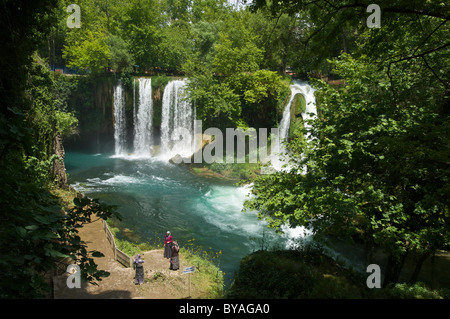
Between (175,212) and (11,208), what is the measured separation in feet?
44.8

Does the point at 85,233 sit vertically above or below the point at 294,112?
below

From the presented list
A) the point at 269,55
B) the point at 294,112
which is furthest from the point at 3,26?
the point at 269,55

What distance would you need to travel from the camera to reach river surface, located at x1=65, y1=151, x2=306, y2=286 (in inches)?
535

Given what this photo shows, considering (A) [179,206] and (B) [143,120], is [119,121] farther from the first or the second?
(A) [179,206]

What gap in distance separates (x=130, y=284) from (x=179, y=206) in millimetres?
8668

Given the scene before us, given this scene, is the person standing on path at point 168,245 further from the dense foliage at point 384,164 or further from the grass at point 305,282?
the dense foliage at point 384,164

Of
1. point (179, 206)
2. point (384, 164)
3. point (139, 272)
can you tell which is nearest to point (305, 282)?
point (384, 164)

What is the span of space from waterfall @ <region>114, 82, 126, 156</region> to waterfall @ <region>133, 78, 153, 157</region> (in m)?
1.60

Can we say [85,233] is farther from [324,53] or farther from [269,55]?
[269,55]

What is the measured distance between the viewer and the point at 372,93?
9.21m

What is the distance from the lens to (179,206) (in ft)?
58.4

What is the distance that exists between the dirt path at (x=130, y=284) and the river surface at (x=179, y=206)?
2.10 meters

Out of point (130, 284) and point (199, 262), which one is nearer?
point (130, 284)
